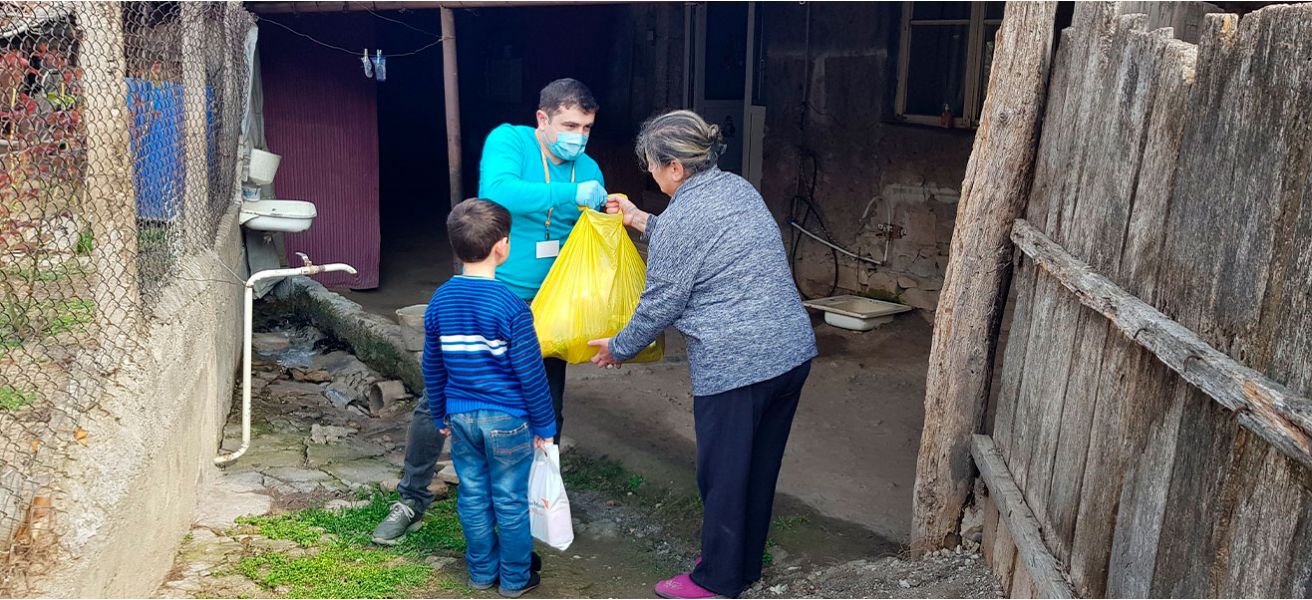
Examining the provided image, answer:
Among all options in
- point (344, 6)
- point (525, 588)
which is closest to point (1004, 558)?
point (525, 588)

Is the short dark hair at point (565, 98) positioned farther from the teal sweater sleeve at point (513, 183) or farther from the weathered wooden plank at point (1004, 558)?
the weathered wooden plank at point (1004, 558)

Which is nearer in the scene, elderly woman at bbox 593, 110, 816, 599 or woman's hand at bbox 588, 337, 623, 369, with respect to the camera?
elderly woman at bbox 593, 110, 816, 599

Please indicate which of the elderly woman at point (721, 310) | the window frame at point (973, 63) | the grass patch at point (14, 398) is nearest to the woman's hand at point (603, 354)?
the elderly woman at point (721, 310)

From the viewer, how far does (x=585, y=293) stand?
3.82 m

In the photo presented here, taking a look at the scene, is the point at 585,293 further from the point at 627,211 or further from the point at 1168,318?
the point at 1168,318

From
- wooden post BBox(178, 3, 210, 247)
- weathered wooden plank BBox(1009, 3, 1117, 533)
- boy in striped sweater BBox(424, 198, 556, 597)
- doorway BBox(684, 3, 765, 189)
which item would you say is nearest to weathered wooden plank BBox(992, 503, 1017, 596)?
weathered wooden plank BBox(1009, 3, 1117, 533)

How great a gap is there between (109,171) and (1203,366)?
3251 mm

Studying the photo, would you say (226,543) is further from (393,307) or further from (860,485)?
(393,307)

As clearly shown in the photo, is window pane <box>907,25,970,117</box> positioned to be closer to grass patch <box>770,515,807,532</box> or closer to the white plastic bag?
grass patch <box>770,515,807,532</box>

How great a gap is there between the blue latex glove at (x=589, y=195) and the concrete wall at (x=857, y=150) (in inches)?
166

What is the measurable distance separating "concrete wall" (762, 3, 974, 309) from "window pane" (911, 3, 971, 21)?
6.6 inches

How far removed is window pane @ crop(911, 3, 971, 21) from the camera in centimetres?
737

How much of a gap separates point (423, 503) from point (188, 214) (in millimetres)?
1874

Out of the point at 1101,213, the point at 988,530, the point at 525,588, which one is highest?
the point at 1101,213
